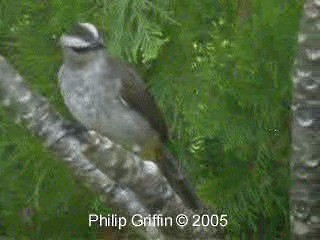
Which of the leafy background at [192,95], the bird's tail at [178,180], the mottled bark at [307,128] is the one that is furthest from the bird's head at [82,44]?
the mottled bark at [307,128]

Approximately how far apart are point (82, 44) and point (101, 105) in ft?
0.91

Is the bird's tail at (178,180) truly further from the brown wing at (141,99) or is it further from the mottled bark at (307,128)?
the mottled bark at (307,128)

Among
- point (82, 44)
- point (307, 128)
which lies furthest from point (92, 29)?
point (307, 128)

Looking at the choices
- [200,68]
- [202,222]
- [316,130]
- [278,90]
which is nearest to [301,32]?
[316,130]

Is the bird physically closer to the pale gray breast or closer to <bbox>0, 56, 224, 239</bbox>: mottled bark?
the pale gray breast

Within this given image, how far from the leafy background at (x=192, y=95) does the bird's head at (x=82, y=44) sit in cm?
10

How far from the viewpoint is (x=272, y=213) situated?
3.98 m

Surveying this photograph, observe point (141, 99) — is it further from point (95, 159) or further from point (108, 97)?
point (95, 159)

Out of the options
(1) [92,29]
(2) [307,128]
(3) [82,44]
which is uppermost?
(2) [307,128]

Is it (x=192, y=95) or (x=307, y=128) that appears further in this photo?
(x=192, y=95)

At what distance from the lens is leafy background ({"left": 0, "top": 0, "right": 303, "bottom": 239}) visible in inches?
144

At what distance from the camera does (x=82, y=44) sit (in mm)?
3580

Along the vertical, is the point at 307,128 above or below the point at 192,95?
above

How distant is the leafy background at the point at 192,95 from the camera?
12.0 ft
